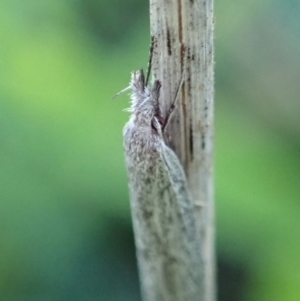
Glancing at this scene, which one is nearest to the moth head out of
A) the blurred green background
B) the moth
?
the moth

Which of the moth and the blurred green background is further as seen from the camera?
the blurred green background

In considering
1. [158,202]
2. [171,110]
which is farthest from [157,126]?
[158,202]

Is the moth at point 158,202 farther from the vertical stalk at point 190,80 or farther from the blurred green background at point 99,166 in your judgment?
the blurred green background at point 99,166

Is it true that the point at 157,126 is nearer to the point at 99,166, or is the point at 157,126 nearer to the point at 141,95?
the point at 141,95

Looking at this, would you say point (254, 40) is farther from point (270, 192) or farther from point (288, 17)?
point (270, 192)

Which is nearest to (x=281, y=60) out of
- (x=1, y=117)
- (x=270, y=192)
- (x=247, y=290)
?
(x=270, y=192)

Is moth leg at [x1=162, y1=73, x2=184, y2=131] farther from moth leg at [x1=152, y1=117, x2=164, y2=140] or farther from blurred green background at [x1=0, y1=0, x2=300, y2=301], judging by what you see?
blurred green background at [x1=0, y1=0, x2=300, y2=301]

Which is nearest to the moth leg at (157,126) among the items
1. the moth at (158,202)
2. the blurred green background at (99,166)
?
the moth at (158,202)
